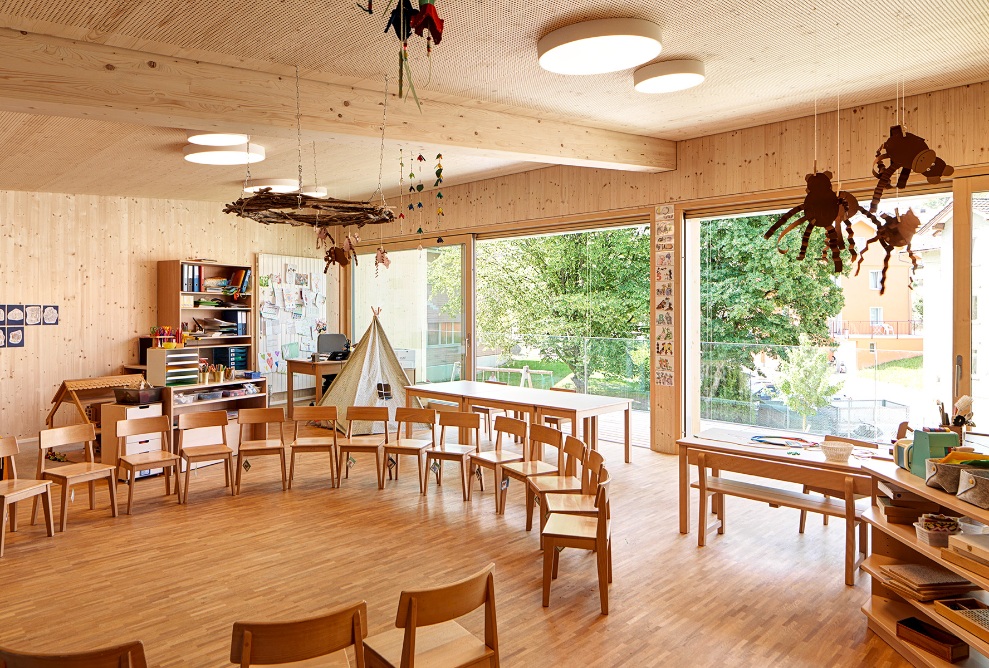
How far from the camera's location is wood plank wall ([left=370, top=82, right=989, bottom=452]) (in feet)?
17.2

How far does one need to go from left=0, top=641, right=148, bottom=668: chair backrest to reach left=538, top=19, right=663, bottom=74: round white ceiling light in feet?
11.4

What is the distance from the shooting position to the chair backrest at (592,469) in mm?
3885

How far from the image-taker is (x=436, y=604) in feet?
7.54

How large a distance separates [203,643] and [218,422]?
2959 millimetres

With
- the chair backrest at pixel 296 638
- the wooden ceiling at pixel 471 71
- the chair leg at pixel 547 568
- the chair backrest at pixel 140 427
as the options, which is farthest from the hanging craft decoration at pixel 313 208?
the chair backrest at pixel 296 638

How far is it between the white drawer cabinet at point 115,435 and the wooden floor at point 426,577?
573mm

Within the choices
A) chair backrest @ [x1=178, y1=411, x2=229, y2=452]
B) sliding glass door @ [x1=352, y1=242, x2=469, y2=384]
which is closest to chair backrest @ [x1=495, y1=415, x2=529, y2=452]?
chair backrest @ [x1=178, y1=411, x2=229, y2=452]

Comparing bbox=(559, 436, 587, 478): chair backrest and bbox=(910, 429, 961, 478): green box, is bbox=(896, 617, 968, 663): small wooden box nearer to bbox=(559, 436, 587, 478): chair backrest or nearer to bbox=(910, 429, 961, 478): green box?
bbox=(910, 429, 961, 478): green box

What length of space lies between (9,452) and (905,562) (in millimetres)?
5605

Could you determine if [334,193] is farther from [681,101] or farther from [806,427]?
[806,427]

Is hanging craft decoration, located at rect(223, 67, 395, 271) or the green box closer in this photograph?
the green box

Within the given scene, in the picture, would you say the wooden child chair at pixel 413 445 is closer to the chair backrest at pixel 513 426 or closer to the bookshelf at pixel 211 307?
the chair backrest at pixel 513 426

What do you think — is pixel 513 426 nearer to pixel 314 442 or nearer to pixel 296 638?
pixel 314 442

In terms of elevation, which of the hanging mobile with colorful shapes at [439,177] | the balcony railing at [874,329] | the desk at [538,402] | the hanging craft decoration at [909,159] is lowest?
the desk at [538,402]
